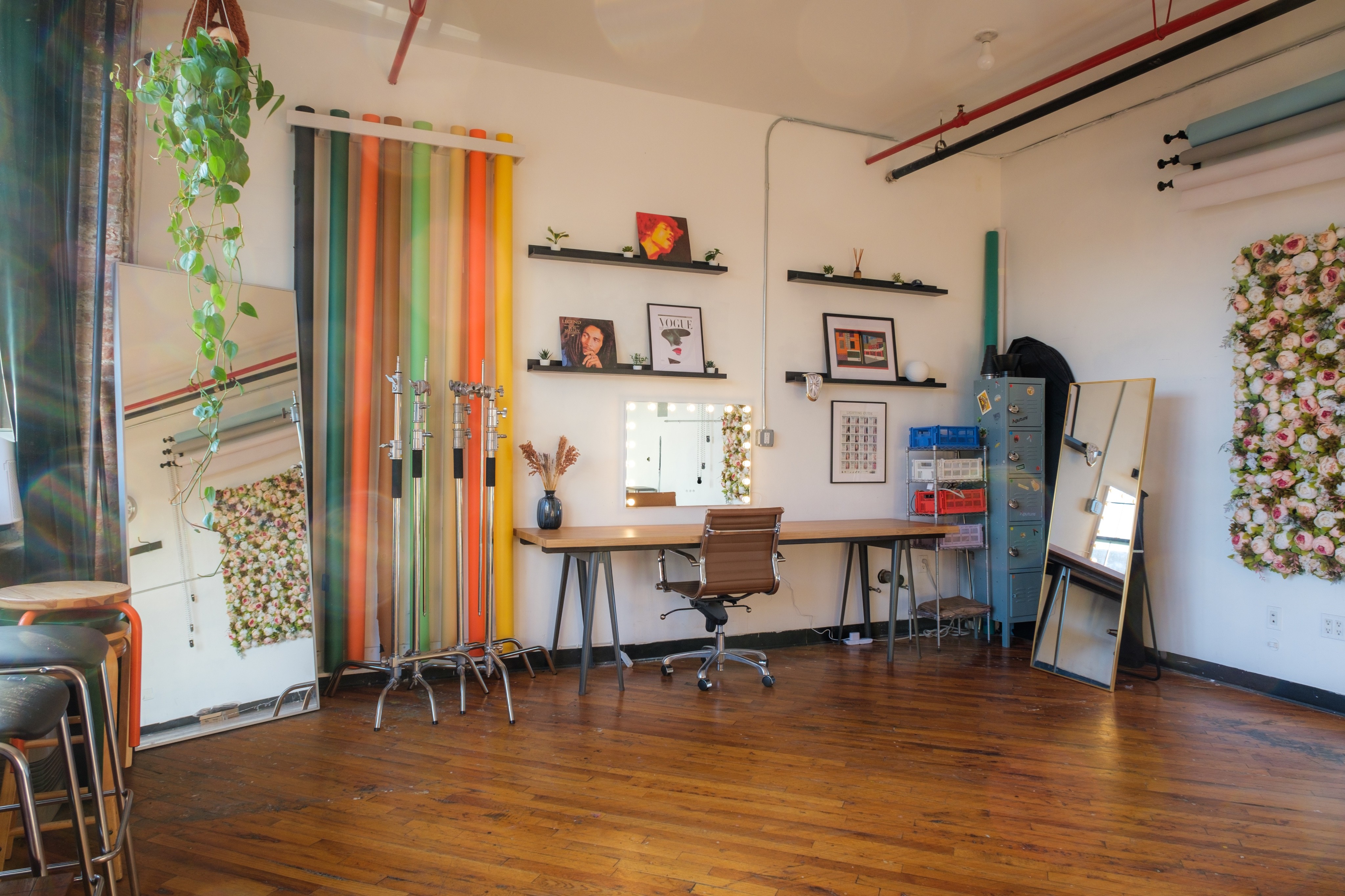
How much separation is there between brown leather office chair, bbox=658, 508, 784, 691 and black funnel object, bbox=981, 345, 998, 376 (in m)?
2.10

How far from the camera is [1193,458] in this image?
4.23 m

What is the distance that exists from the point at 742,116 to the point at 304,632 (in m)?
3.85

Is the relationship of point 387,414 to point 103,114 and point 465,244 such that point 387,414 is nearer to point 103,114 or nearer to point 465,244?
point 465,244

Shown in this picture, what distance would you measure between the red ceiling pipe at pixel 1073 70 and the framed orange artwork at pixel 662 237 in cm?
151

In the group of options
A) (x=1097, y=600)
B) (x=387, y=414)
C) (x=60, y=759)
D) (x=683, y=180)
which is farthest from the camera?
(x=683, y=180)

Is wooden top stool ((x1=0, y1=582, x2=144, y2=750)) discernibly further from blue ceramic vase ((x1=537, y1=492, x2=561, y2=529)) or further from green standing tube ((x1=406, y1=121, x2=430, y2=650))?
blue ceramic vase ((x1=537, y1=492, x2=561, y2=529))

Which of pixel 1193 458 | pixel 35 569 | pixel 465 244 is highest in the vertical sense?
pixel 465 244

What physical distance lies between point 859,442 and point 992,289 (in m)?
1.56

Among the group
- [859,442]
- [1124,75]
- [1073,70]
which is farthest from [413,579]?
[1124,75]

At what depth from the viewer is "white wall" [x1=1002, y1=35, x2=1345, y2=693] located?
12.5ft

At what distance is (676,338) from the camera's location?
14.9 feet

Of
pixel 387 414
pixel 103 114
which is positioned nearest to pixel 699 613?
pixel 387 414

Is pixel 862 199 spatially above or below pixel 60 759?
above

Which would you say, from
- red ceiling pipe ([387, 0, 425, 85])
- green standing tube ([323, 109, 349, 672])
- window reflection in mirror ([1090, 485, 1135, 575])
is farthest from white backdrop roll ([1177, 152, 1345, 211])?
green standing tube ([323, 109, 349, 672])
